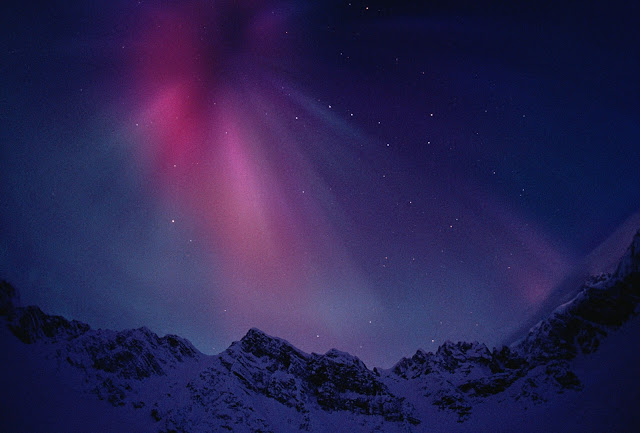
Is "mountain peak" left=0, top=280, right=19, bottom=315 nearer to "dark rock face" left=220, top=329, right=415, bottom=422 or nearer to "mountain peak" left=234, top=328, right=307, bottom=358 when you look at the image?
"dark rock face" left=220, top=329, right=415, bottom=422

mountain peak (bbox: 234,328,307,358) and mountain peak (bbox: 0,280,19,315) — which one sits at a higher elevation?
mountain peak (bbox: 234,328,307,358)

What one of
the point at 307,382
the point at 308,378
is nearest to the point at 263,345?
the point at 308,378

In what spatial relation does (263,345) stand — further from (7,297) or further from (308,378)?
(7,297)

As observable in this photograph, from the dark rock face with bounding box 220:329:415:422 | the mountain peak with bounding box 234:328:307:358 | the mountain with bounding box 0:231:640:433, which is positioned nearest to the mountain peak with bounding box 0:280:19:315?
the mountain with bounding box 0:231:640:433

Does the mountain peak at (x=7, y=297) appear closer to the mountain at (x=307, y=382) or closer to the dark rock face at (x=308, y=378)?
the mountain at (x=307, y=382)

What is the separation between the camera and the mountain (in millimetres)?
63188

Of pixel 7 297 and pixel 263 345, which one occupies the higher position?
pixel 263 345

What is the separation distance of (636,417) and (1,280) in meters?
119

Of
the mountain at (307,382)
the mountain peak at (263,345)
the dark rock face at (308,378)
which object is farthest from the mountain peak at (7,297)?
the mountain peak at (263,345)

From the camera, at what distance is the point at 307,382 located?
98500 mm

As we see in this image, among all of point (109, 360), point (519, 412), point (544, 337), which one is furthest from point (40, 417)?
point (544, 337)

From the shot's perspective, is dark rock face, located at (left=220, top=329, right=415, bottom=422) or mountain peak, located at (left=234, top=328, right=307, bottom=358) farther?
mountain peak, located at (left=234, top=328, right=307, bottom=358)

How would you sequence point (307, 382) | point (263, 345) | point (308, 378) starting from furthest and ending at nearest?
point (263, 345)
point (308, 378)
point (307, 382)

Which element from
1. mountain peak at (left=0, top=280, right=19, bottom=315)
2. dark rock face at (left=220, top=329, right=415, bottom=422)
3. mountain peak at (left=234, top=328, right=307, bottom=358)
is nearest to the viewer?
mountain peak at (left=0, top=280, right=19, bottom=315)
